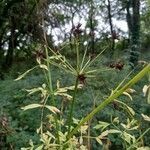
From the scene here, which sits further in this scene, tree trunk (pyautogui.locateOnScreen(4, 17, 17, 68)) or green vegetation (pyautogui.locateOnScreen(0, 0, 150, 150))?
tree trunk (pyautogui.locateOnScreen(4, 17, 17, 68))

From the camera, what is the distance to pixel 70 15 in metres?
17.2

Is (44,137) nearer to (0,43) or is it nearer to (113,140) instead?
(113,140)

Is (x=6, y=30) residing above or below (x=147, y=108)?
above

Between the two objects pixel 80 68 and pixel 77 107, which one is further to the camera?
pixel 77 107

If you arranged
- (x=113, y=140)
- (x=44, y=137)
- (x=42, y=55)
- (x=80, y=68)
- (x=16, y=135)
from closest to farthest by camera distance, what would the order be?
1. (x=80, y=68)
2. (x=42, y=55)
3. (x=44, y=137)
4. (x=16, y=135)
5. (x=113, y=140)

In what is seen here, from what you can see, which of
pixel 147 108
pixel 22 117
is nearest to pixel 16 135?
pixel 22 117

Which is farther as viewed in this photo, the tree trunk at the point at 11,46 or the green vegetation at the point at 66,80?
the tree trunk at the point at 11,46

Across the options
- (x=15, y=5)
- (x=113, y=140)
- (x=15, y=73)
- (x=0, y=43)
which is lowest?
(x=113, y=140)

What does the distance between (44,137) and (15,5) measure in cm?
1090

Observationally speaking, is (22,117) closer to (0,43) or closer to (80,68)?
(80,68)

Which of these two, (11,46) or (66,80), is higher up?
(11,46)

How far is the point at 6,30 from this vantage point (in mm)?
13289

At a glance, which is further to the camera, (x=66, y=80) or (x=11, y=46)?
(x=11, y=46)

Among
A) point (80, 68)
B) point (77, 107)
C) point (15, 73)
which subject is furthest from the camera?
point (15, 73)
